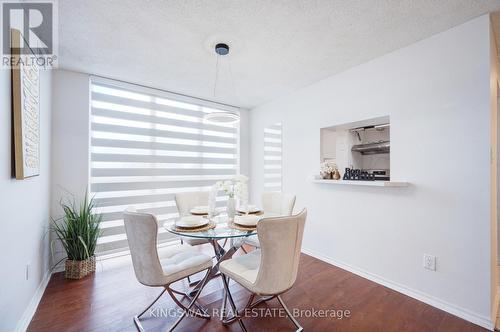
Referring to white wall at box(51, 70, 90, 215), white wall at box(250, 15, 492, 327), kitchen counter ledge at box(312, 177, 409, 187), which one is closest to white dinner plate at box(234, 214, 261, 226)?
kitchen counter ledge at box(312, 177, 409, 187)

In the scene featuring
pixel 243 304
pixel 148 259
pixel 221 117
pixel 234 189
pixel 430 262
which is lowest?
pixel 243 304

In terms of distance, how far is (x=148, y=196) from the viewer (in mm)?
3330

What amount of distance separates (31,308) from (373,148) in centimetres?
394

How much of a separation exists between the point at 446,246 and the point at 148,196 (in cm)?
366

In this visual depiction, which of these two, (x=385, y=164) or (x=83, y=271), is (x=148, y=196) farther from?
(x=385, y=164)

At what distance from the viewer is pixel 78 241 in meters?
2.46

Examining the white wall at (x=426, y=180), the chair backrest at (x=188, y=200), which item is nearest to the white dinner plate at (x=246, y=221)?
the chair backrest at (x=188, y=200)

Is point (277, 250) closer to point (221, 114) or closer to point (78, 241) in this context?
point (221, 114)

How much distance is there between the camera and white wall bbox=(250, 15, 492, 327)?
178 cm

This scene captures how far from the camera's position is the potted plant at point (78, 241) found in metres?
2.44

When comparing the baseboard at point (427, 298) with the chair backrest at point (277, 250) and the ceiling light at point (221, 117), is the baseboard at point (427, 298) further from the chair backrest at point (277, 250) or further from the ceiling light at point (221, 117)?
the ceiling light at point (221, 117)

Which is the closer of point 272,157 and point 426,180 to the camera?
point 426,180

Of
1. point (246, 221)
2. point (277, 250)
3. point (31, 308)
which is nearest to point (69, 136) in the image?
point (31, 308)

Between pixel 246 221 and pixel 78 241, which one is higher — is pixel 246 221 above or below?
above
